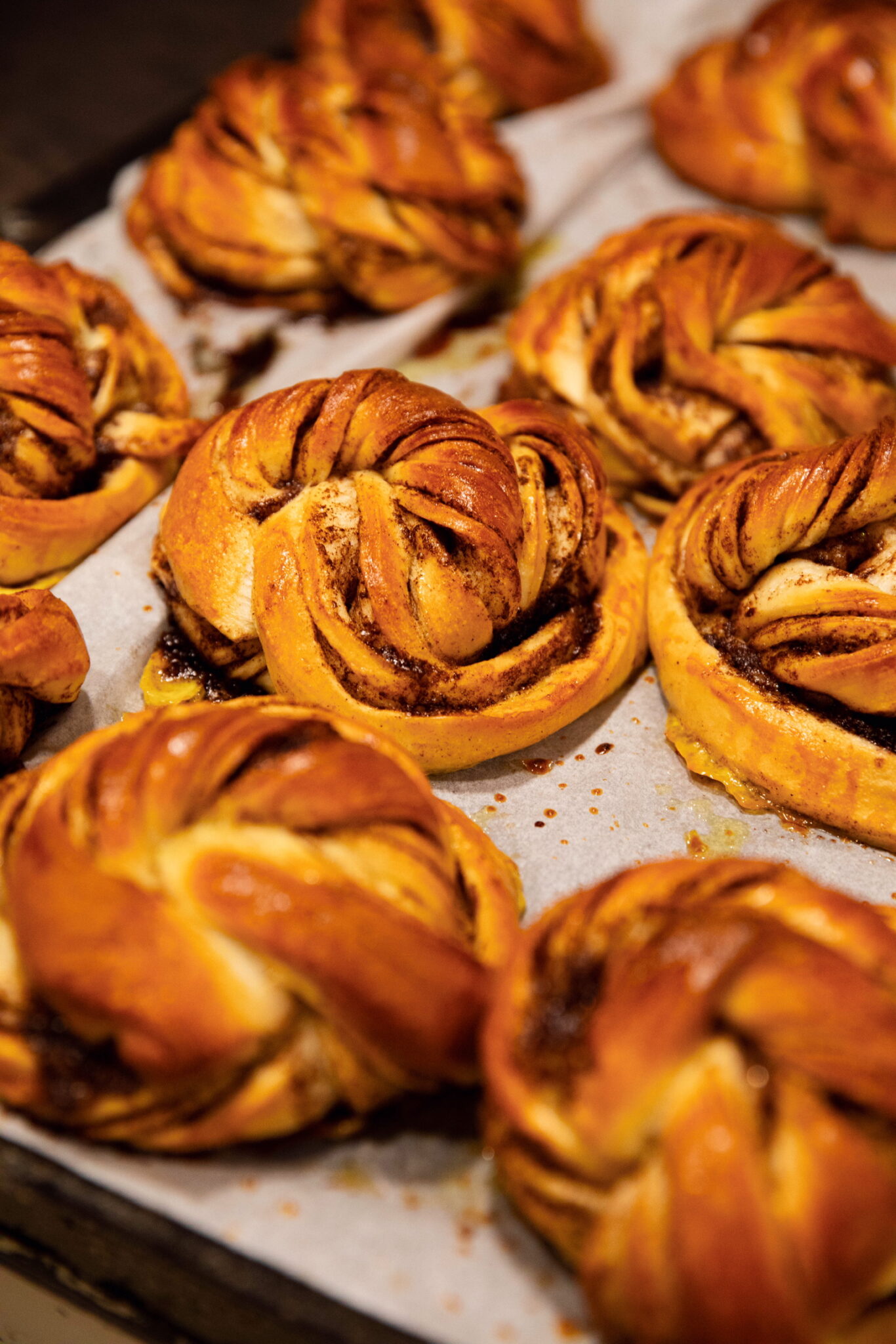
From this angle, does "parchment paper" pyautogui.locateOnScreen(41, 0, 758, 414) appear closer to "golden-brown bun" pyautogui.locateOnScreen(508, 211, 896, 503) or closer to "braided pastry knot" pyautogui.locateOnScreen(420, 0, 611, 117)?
"braided pastry knot" pyautogui.locateOnScreen(420, 0, 611, 117)

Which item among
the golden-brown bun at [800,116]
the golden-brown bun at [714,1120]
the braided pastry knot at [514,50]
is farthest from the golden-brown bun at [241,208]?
the golden-brown bun at [714,1120]

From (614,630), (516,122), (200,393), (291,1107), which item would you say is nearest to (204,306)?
(200,393)

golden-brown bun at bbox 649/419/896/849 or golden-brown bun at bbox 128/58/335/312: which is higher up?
golden-brown bun at bbox 128/58/335/312

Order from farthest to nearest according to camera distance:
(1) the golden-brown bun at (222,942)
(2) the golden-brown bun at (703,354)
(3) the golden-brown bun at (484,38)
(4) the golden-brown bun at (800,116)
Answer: (3) the golden-brown bun at (484,38), (4) the golden-brown bun at (800,116), (2) the golden-brown bun at (703,354), (1) the golden-brown bun at (222,942)

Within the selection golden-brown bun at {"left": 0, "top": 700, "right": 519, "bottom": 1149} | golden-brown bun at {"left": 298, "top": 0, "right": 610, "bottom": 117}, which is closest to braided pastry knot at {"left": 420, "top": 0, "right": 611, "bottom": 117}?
golden-brown bun at {"left": 298, "top": 0, "right": 610, "bottom": 117}

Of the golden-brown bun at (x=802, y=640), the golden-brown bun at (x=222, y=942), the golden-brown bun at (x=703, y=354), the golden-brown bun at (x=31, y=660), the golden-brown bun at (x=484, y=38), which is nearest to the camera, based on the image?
the golden-brown bun at (x=222, y=942)

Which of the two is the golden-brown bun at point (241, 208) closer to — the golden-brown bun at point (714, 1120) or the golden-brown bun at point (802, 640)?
the golden-brown bun at point (802, 640)
